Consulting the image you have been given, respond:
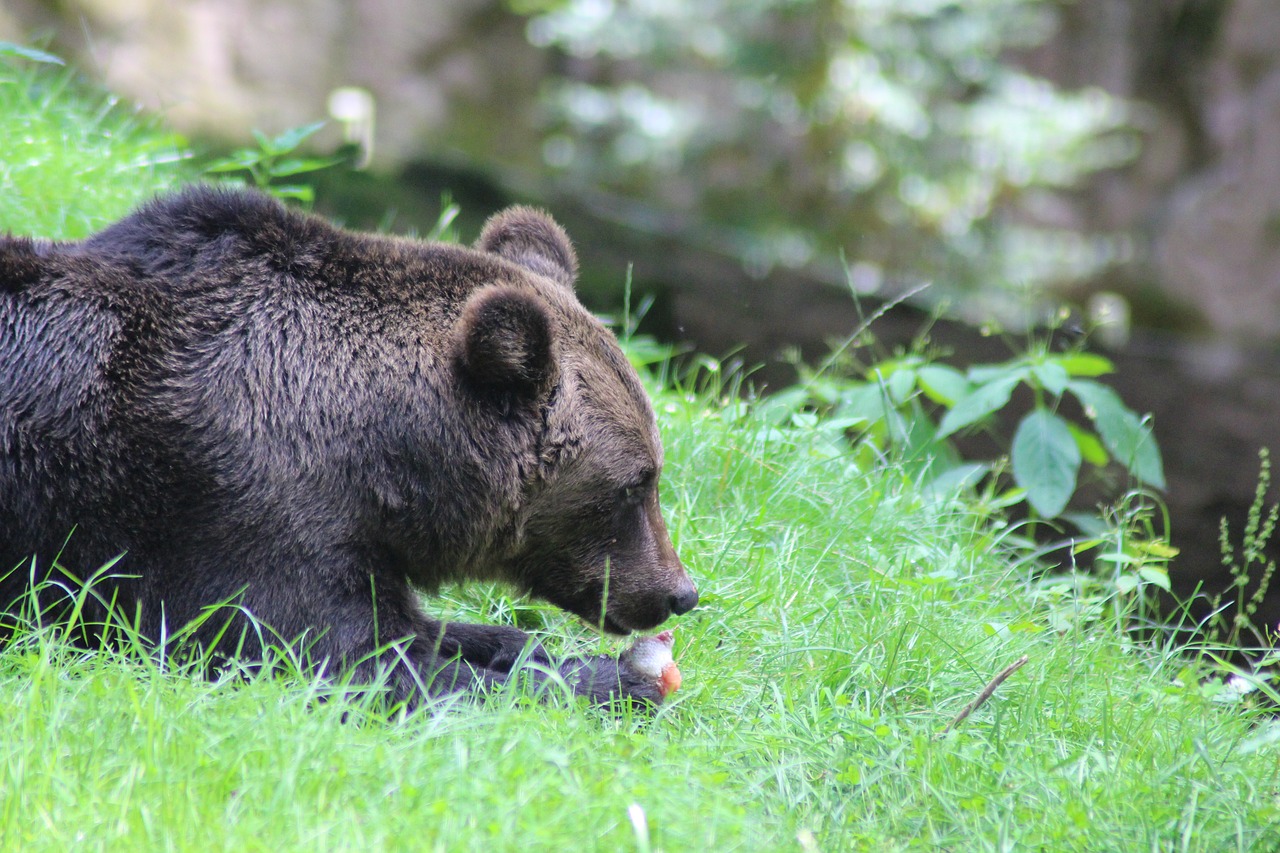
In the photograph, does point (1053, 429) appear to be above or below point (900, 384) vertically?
below

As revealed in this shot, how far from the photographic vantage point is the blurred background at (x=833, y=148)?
10.6 meters

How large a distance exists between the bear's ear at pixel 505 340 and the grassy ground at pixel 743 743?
0.93m

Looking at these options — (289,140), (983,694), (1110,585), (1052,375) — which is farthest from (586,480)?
(289,140)

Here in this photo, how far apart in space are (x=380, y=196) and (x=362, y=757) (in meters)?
7.83

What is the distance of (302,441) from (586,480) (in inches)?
34.4

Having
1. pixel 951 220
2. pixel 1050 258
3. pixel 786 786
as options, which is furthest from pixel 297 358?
pixel 1050 258

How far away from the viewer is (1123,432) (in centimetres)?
528

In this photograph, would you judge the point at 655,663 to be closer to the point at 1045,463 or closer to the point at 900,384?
the point at 900,384

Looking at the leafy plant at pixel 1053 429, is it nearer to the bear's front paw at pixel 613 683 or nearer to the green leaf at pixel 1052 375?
the green leaf at pixel 1052 375

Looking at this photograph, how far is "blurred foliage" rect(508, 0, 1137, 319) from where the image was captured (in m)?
12.1

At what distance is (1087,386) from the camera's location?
17.5ft

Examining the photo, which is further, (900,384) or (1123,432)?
(900,384)

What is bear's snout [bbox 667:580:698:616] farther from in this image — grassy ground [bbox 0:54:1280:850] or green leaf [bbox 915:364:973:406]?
green leaf [bbox 915:364:973:406]

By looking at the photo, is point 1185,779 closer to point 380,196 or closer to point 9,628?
Answer: point 9,628
